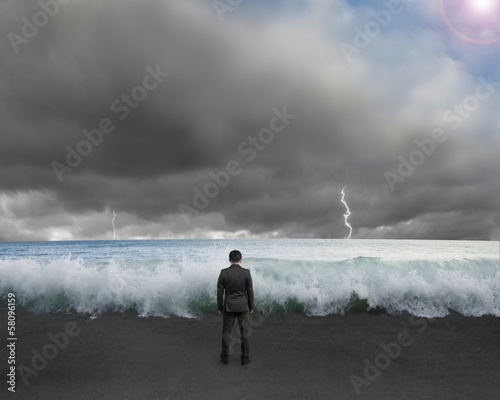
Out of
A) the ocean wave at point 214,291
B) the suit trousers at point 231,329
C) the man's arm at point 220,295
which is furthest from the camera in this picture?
the ocean wave at point 214,291

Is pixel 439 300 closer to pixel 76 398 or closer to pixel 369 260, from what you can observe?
pixel 369 260

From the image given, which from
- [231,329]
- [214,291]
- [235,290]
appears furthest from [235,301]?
[214,291]

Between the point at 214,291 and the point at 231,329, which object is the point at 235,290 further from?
the point at 214,291

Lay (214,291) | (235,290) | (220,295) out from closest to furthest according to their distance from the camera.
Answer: (220,295) → (235,290) → (214,291)

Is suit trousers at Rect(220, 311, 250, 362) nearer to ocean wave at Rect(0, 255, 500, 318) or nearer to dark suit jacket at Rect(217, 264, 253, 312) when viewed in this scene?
dark suit jacket at Rect(217, 264, 253, 312)

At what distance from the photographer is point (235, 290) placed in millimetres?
6102

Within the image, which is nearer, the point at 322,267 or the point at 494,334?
the point at 494,334

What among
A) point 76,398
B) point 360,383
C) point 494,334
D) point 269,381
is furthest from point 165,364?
point 494,334

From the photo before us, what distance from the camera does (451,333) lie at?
26.2ft

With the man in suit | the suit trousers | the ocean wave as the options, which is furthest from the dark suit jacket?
the ocean wave

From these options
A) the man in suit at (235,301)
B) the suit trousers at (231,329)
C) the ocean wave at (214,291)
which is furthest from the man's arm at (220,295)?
the ocean wave at (214,291)

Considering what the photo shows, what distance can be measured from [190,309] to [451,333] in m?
7.92

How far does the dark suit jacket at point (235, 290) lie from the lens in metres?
6.03

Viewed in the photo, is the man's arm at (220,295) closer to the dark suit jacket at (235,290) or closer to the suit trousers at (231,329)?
the dark suit jacket at (235,290)
